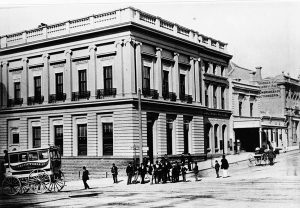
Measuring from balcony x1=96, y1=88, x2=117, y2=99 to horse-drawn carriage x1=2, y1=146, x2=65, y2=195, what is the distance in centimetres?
Answer: 1028

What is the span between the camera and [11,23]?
21.2m

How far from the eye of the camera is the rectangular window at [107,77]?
36.5 metres

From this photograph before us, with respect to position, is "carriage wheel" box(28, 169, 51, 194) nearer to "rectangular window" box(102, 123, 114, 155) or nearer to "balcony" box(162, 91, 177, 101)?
Result: "rectangular window" box(102, 123, 114, 155)

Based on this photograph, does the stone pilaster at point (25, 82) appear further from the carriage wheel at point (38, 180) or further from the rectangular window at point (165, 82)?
the carriage wheel at point (38, 180)

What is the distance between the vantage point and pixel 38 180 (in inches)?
983

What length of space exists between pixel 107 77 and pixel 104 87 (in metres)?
0.85

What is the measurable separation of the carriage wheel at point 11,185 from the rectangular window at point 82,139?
40.1 feet

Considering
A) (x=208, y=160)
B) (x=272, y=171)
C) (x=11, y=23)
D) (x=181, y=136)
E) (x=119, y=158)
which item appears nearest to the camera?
(x=11, y=23)

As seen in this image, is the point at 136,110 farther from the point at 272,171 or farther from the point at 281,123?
the point at 281,123

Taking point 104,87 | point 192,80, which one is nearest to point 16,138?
point 104,87

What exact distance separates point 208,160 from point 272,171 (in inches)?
492

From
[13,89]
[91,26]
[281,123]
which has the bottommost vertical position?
[281,123]

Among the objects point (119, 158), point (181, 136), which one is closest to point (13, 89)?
point (119, 158)

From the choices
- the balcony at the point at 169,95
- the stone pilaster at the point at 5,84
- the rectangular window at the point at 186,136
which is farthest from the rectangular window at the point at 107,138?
the stone pilaster at the point at 5,84
